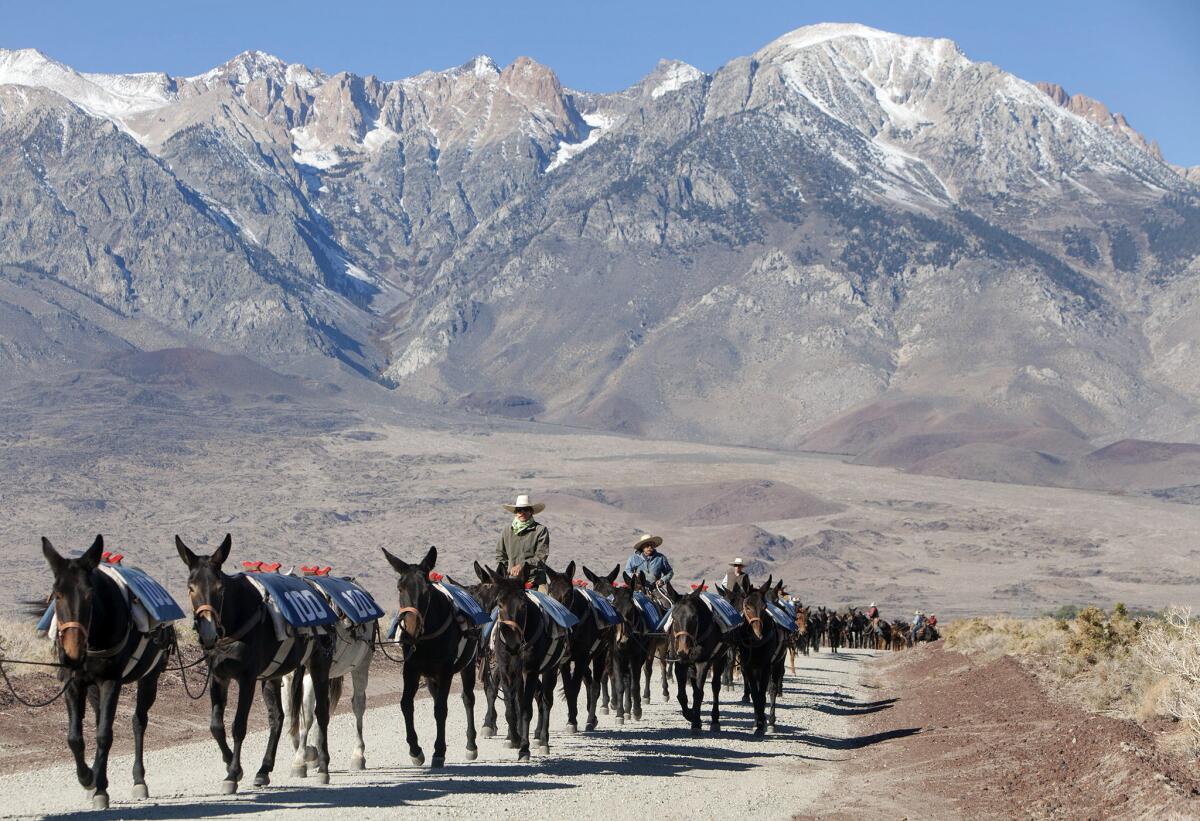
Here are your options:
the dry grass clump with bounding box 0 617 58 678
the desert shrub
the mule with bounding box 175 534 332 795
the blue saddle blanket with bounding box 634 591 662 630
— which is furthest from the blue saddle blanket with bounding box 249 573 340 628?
the dry grass clump with bounding box 0 617 58 678

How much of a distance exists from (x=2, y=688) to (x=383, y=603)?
123679 mm

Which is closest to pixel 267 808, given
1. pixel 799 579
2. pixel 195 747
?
pixel 195 747

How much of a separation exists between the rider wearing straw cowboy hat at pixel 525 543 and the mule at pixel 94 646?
7293 millimetres

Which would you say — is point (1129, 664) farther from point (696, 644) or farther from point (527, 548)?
point (527, 548)

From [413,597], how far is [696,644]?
561cm

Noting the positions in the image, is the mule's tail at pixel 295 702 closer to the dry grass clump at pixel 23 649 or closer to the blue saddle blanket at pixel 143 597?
the blue saddle blanket at pixel 143 597

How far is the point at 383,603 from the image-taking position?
14838 cm

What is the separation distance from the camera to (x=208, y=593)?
15969 mm

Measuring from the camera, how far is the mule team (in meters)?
15.2

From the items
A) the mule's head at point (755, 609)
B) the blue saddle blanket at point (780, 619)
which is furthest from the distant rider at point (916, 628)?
the mule's head at point (755, 609)

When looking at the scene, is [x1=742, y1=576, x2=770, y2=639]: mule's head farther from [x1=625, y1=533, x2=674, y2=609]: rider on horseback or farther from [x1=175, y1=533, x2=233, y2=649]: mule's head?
[x1=175, y1=533, x2=233, y2=649]: mule's head

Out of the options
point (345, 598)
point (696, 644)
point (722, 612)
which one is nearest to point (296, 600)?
point (345, 598)

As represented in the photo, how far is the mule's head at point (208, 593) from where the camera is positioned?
15797 millimetres

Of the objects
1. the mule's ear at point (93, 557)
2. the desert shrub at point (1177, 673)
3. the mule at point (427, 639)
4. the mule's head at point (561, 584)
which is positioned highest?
the mule's ear at point (93, 557)
